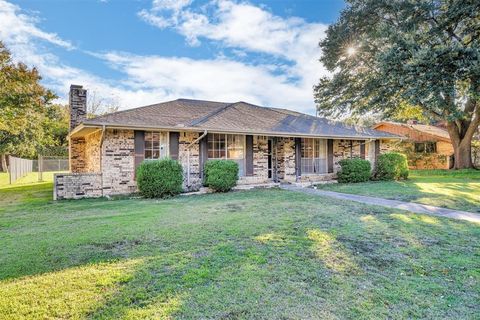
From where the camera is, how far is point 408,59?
8.08 metres

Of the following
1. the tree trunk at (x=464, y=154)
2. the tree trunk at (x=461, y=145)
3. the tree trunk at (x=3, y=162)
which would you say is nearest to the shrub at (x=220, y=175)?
the tree trunk at (x=461, y=145)

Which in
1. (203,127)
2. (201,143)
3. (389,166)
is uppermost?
(203,127)

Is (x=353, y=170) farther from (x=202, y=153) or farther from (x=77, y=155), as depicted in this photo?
(x=77, y=155)

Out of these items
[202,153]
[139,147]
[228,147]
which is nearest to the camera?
[139,147]

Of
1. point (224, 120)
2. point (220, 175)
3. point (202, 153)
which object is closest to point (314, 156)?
point (224, 120)

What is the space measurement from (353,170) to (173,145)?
27.7ft

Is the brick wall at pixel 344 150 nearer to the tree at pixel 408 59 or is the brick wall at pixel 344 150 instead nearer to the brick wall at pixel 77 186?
the tree at pixel 408 59

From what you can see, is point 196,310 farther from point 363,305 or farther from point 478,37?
point 478,37

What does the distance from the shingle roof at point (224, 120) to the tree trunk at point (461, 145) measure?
8965 mm

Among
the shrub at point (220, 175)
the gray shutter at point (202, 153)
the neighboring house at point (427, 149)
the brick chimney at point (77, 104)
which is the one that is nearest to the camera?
the shrub at point (220, 175)

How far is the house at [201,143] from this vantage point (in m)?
10.3

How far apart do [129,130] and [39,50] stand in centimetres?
1354

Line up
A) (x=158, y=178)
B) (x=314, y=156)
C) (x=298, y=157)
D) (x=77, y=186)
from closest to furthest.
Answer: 1. (x=158, y=178)
2. (x=77, y=186)
3. (x=298, y=157)
4. (x=314, y=156)

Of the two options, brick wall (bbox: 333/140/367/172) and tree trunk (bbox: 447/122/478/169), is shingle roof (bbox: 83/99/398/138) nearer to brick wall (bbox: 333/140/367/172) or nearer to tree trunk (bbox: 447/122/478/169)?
brick wall (bbox: 333/140/367/172)
